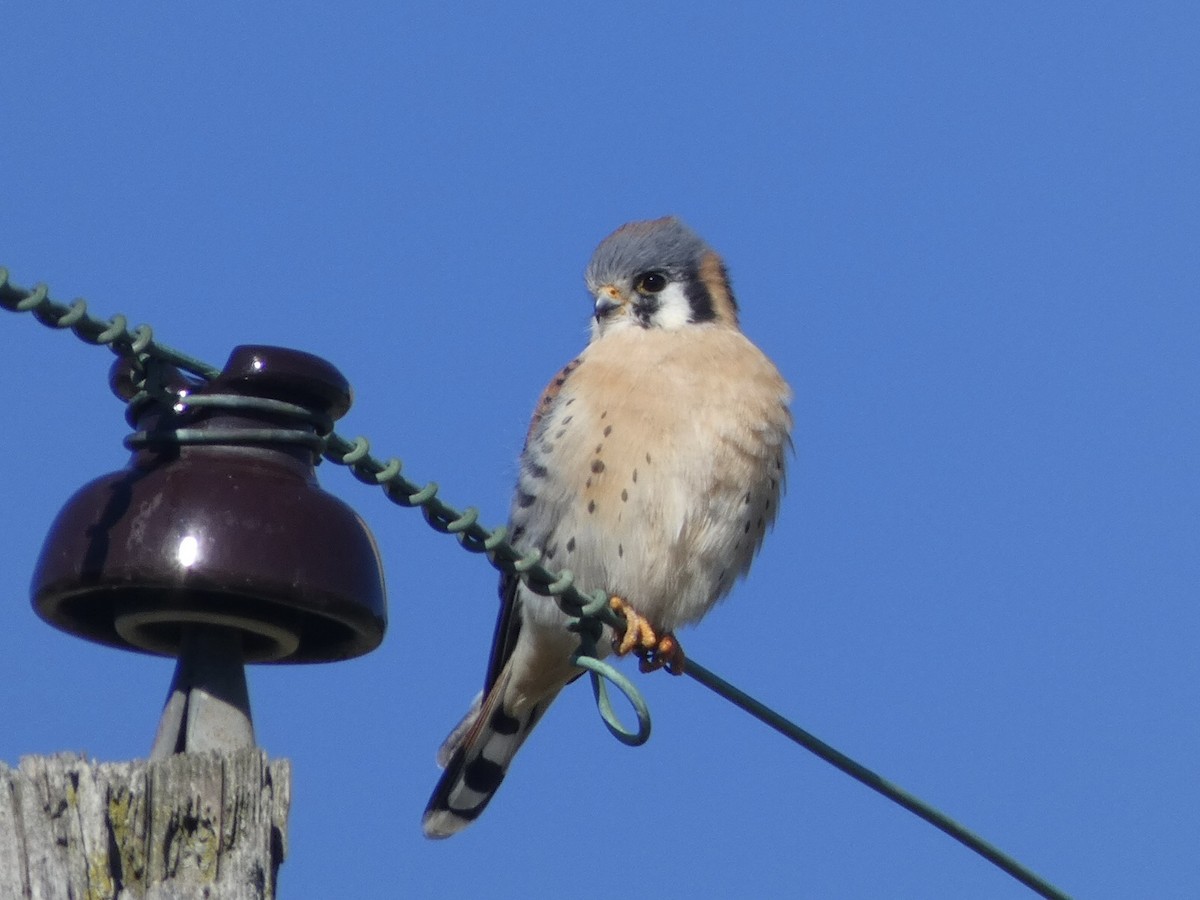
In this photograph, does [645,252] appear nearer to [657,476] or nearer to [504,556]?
[657,476]

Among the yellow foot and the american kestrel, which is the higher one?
the american kestrel

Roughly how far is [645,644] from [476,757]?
0.83 meters

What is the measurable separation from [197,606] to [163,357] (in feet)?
1.47

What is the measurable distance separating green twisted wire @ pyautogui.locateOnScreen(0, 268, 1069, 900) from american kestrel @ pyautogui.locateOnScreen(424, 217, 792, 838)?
3.59ft

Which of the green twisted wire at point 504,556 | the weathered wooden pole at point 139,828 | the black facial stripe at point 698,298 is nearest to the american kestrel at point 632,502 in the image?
the black facial stripe at point 698,298

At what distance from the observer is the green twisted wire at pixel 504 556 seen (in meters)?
2.50

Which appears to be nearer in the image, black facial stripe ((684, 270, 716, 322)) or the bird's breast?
the bird's breast

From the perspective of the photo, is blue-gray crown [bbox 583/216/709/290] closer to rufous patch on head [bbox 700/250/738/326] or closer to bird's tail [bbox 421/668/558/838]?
rufous patch on head [bbox 700/250/738/326]

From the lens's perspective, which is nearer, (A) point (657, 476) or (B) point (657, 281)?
(A) point (657, 476)

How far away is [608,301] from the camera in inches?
214

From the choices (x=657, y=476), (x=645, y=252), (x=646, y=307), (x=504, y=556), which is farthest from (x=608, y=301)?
(x=504, y=556)

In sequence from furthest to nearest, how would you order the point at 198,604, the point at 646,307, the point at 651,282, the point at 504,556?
the point at 651,282, the point at 646,307, the point at 504,556, the point at 198,604

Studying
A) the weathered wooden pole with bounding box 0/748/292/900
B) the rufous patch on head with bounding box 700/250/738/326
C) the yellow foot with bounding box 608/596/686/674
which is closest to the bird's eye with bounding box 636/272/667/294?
the rufous patch on head with bounding box 700/250/738/326

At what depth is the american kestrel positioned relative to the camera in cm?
461
